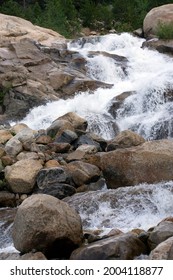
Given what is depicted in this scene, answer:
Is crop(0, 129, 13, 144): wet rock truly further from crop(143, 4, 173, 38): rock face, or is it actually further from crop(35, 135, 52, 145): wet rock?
crop(143, 4, 173, 38): rock face

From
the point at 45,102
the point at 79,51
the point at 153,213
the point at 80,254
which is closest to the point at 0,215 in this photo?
the point at 153,213

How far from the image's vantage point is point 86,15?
32438 mm

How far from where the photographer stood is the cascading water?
30.7ft

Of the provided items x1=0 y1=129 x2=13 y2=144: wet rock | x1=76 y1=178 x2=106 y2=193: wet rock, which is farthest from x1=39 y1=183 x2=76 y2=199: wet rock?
x1=0 y1=129 x2=13 y2=144: wet rock

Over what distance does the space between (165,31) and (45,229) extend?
59.6 feet

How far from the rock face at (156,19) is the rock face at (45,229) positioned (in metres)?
19.8

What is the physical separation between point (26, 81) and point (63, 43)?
5449mm

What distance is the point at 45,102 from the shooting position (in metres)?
18.7

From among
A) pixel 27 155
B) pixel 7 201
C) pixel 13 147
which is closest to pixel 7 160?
pixel 27 155

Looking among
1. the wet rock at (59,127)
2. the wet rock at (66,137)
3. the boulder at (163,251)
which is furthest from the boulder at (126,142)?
the boulder at (163,251)

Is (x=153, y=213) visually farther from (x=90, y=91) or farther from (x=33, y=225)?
(x=90, y=91)

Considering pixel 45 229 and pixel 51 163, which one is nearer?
pixel 45 229

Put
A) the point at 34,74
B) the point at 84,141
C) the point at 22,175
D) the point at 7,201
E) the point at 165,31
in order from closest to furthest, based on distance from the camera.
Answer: the point at 7,201
the point at 22,175
the point at 84,141
the point at 34,74
the point at 165,31

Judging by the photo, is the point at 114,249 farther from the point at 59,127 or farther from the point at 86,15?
the point at 86,15
